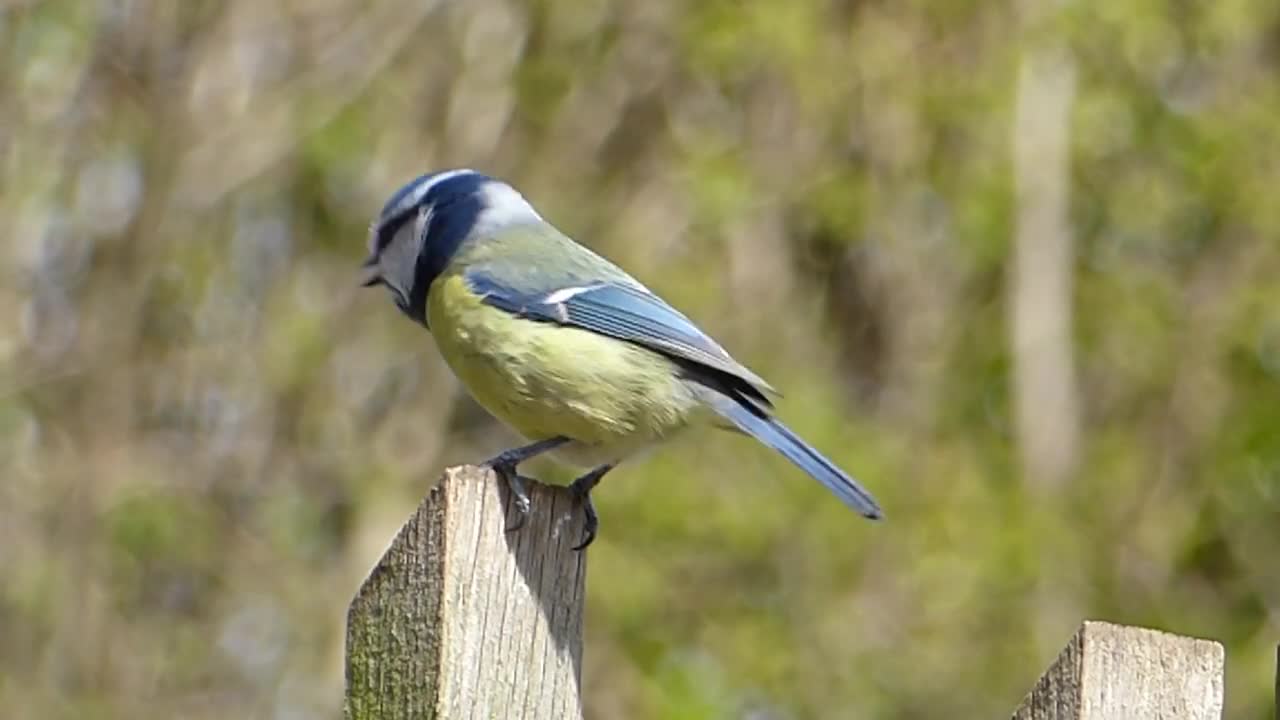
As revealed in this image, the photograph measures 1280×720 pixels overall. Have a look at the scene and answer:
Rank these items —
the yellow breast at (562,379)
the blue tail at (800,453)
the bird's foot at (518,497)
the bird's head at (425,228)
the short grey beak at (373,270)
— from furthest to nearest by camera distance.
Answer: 1. the short grey beak at (373,270)
2. the bird's head at (425,228)
3. the yellow breast at (562,379)
4. the blue tail at (800,453)
5. the bird's foot at (518,497)

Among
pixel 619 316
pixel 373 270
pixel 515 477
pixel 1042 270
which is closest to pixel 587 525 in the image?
pixel 515 477

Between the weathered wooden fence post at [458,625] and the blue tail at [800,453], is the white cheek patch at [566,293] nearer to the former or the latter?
the blue tail at [800,453]

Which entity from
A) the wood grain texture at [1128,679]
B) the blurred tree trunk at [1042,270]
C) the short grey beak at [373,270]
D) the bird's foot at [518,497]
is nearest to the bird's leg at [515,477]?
the bird's foot at [518,497]

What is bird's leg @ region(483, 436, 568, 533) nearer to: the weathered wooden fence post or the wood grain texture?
the weathered wooden fence post

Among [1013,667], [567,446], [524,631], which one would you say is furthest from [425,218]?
[1013,667]

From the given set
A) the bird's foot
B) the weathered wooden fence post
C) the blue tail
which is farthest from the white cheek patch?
the weathered wooden fence post

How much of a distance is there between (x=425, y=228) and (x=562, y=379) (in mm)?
447

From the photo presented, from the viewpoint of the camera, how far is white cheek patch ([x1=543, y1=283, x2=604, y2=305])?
8.90 ft

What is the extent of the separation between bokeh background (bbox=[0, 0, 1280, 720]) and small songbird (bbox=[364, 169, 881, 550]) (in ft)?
6.58

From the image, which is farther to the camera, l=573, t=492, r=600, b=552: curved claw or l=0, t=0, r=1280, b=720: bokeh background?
l=0, t=0, r=1280, b=720: bokeh background

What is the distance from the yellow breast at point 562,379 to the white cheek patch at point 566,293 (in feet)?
0.24

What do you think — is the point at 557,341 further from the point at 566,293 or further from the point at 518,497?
the point at 518,497

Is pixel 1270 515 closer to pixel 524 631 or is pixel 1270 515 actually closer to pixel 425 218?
pixel 425 218

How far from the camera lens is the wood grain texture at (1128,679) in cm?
152
